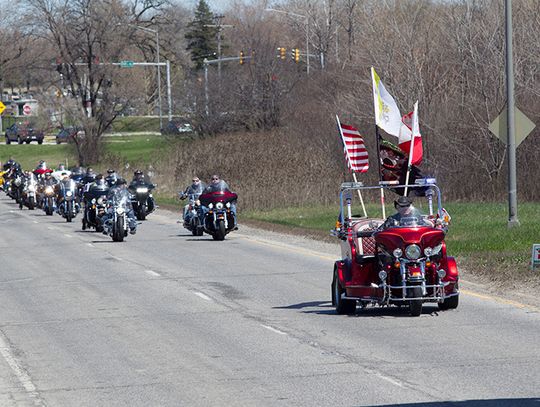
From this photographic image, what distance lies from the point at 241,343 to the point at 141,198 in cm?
3086

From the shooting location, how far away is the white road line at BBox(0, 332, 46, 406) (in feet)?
37.7

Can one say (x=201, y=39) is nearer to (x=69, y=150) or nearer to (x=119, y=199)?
(x=69, y=150)

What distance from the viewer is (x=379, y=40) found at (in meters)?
57.7

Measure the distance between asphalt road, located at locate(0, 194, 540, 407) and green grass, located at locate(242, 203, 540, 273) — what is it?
9.53ft

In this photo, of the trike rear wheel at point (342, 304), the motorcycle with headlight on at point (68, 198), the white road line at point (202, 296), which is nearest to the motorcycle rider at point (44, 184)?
the motorcycle with headlight on at point (68, 198)

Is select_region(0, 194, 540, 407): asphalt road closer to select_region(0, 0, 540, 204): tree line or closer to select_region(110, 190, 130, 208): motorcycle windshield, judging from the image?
select_region(110, 190, 130, 208): motorcycle windshield

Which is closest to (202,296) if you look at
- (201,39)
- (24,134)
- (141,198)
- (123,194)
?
(123,194)

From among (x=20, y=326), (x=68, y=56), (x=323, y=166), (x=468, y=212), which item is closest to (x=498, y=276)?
(x=20, y=326)

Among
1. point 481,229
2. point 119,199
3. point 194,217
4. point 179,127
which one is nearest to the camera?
point 481,229

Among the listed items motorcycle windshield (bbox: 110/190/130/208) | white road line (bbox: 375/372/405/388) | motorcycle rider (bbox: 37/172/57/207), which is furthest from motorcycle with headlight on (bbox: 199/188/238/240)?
white road line (bbox: 375/372/405/388)

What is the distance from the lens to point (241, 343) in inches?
574

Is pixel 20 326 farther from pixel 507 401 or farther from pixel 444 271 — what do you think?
pixel 507 401

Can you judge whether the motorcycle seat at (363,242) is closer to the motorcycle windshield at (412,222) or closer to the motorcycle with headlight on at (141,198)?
the motorcycle windshield at (412,222)

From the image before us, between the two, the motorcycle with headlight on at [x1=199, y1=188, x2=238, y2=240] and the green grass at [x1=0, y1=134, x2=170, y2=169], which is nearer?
the motorcycle with headlight on at [x1=199, y1=188, x2=238, y2=240]
